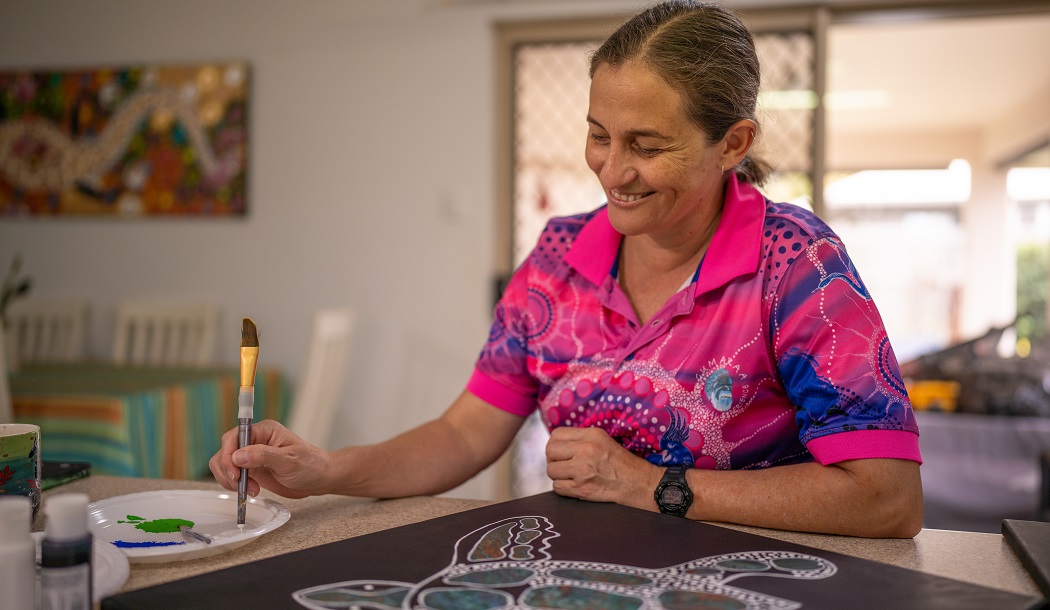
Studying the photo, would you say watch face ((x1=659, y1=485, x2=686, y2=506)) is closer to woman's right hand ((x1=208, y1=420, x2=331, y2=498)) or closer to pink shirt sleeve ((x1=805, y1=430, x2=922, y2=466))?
pink shirt sleeve ((x1=805, y1=430, x2=922, y2=466))

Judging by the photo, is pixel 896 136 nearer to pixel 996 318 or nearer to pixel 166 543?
pixel 996 318

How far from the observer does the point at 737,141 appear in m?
1.26

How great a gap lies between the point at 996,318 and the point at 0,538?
8.83 metres

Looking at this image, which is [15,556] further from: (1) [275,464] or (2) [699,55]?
(2) [699,55]

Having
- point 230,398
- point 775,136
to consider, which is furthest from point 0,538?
point 775,136

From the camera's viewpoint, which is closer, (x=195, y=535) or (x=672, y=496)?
(x=195, y=535)

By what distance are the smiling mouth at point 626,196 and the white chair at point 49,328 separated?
11.0ft

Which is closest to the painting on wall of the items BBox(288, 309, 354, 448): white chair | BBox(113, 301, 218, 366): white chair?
BBox(113, 301, 218, 366): white chair

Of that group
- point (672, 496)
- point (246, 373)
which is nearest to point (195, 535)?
point (246, 373)

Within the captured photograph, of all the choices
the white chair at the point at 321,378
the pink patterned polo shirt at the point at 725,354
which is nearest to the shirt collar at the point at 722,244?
the pink patterned polo shirt at the point at 725,354

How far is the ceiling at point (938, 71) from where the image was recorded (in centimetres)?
536

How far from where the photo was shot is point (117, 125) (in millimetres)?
3918

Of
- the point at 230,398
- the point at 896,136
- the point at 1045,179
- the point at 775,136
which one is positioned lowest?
the point at 230,398

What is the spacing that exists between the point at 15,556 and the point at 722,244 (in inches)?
35.2
